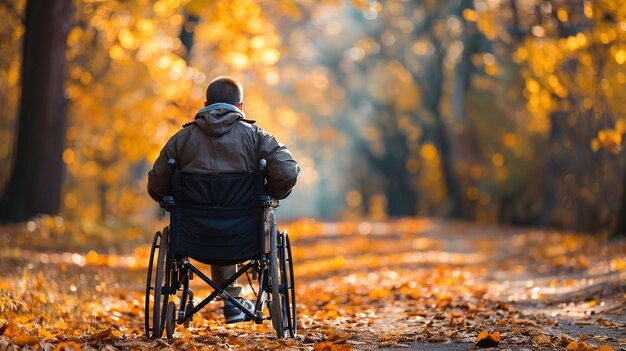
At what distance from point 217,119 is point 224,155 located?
22 cm

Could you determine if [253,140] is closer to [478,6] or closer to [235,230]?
[235,230]

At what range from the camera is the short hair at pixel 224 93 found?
6434mm

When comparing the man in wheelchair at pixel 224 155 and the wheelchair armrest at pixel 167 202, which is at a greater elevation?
the man in wheelchair at pixel 224 155

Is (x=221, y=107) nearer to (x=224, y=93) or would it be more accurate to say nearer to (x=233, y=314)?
(x=224, y=93)

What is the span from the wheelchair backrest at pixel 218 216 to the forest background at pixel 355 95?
5407mm

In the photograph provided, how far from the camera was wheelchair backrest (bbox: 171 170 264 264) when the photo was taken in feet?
20.2

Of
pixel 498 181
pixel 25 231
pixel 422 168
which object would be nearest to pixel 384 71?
pixel 422 168

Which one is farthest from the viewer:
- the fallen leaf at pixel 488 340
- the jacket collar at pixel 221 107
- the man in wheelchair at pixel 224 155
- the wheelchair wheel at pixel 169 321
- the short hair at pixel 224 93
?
the short hair at pixel 224 93

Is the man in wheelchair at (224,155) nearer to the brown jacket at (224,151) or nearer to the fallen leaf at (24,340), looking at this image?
the brown jacket at (224,151)

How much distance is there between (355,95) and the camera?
41.0 meters

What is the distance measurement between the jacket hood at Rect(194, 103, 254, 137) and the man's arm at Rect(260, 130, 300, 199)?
0.68 ft

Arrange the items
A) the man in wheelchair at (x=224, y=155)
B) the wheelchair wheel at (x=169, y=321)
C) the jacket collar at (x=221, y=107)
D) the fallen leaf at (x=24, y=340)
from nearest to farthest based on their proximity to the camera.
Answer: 1. the fallen leaf at (x=24, y=340)
2. the wheelchair wheel at (x=169, y=321)
3. the man in wheelchair at (x=224, y=155)
4. the jacket collar at (x=221, y=107)

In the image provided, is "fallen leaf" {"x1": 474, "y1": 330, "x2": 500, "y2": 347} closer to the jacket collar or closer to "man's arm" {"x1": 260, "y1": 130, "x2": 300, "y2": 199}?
"man's arm" {"x1": 260, "y1": 130, "x2": 300, "y2": 199}

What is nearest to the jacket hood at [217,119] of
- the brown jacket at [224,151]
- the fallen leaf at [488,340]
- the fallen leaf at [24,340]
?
the brown jacket at [224,151]
